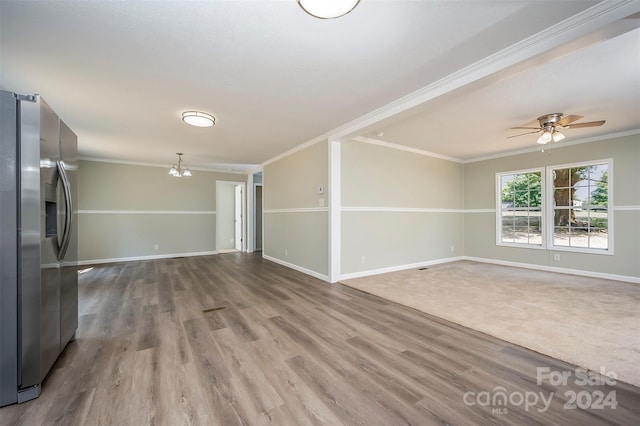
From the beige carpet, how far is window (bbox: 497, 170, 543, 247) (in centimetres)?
91

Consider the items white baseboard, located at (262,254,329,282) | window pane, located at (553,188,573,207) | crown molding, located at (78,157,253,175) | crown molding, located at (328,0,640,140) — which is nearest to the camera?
crown molding, located at (328,0,640,140)

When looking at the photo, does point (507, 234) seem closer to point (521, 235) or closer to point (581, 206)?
point (521, 235)

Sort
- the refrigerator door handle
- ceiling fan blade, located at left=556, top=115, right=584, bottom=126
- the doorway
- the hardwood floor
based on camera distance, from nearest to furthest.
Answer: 1. the hardwood floor
2. the refrigerator door handle
3. ceiling fan blade, located at left=556, top=115, right=584, bottom=126
4. the doorway

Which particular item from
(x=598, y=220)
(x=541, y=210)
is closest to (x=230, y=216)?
(x=541, y=210)

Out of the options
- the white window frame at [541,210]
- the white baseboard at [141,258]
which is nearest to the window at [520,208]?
the white window frame at [541,210]

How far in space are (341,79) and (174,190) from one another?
615cm

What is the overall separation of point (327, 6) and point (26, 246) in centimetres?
232

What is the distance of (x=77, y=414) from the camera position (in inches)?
57.1

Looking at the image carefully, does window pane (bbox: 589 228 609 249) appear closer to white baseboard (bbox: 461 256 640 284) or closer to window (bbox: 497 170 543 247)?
white baseboard (bbox: 461 256 640 284)

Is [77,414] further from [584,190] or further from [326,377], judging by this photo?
[584,190]

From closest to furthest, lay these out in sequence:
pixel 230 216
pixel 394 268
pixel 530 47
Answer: pixel 530 47, pixel 394 268, pixel 230 216

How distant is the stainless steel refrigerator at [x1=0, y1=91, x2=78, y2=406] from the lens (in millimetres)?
1484

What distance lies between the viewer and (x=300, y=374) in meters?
1.82

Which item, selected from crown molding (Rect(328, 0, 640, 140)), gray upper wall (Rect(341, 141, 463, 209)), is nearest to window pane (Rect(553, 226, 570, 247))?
gray upper wall (Rect(341, 141, 463, 209))
